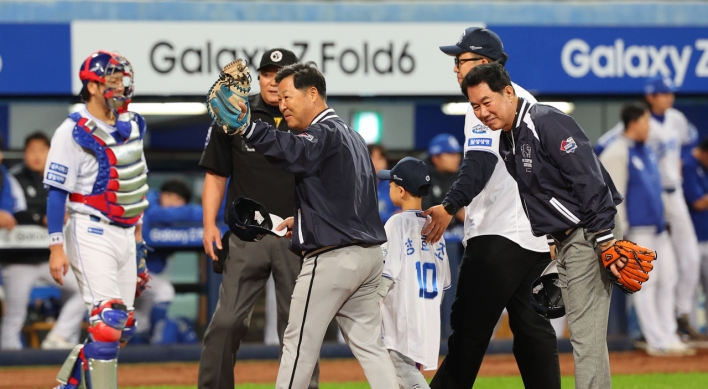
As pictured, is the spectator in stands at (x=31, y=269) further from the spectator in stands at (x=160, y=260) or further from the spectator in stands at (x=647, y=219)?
the spectator in stands at (x=647, y=219)

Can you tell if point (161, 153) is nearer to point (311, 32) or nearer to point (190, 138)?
point (190, 138)

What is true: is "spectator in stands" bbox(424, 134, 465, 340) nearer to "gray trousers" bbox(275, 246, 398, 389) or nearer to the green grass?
the green grass

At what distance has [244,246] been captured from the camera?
5.59 m

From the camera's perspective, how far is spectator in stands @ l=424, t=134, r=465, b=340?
9.05 metres

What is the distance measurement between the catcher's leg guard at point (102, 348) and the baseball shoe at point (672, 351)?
522 cm

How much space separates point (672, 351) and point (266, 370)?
3562mm

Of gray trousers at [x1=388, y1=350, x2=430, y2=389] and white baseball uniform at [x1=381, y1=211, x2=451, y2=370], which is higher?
white baseball uniform at [x1=381, y1=211, x2=451, y2=370]

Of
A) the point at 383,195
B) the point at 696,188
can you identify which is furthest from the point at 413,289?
the point at 696,188

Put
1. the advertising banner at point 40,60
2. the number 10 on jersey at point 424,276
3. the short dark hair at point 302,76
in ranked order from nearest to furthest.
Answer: the short dark hair at point 302,76 → the number 10 on jersey at point 424,276 → the advertising banner at point 40,60

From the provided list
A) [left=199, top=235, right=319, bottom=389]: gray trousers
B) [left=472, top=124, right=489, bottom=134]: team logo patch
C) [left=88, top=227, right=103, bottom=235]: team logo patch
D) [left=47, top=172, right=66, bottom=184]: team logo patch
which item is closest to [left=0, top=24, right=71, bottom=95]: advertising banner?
[left=47, top=172, right=66, bottom=184]: team logo patch

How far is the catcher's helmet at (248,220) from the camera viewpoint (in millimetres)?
4922

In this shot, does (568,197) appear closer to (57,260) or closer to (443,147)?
(57,260)

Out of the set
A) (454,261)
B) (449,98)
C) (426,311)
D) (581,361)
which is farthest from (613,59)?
(581,361)

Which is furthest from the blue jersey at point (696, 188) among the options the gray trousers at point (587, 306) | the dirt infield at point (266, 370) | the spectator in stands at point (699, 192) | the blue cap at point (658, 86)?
the gray trousers at point (587, 306)
